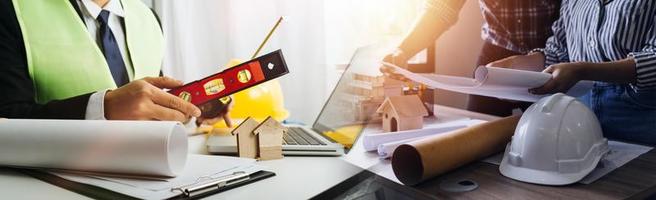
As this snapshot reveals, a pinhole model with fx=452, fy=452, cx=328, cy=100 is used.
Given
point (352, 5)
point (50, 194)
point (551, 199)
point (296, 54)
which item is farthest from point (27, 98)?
point (352, 5)

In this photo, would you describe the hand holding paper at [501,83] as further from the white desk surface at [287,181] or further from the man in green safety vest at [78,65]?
the man in green safety vest at [78,65]

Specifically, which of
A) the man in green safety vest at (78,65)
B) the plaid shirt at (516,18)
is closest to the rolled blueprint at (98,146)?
the man in green safety vest at (78,65)

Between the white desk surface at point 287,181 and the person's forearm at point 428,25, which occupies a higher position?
the person's forearm at point 428,25

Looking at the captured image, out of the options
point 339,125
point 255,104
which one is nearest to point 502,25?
point 339,125

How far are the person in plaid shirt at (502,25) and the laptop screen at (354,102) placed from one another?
0.17 meters

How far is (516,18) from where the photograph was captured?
50.8 inches

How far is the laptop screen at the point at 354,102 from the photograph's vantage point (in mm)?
964

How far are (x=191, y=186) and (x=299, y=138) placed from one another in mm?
349

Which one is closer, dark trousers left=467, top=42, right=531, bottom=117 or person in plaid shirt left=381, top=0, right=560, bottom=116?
→ person in plaid shirt left=381, top=0, right=560, bottom=116

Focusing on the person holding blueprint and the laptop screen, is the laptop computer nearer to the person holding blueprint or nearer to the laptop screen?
the laptop screen

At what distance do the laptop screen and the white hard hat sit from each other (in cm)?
35

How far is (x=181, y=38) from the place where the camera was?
5.87ft

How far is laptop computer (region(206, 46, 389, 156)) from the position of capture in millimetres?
796

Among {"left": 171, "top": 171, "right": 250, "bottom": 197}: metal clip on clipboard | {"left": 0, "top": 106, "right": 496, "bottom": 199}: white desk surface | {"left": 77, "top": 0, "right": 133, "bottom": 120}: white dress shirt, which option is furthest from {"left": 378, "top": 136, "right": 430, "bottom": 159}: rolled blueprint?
{"left": 77, "top": 0, "right": 133, "bottom": 120}: white dress shirt
